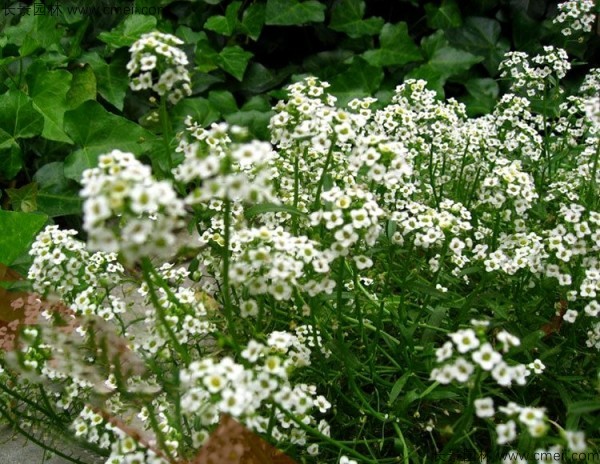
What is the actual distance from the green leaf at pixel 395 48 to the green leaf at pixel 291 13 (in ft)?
0.97

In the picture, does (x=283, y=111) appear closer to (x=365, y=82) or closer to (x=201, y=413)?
(x=201, y=413)

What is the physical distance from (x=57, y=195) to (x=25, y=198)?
0.39ft

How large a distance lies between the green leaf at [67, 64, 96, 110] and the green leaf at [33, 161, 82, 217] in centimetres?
33

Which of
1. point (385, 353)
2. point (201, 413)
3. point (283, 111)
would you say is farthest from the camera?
point (385, 353)

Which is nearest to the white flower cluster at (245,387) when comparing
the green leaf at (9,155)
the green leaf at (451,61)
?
the green leaf at (9,155)

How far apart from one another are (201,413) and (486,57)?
284cm

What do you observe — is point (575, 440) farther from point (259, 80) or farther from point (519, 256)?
point (259, 80)

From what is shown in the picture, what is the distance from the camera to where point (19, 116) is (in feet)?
9.45

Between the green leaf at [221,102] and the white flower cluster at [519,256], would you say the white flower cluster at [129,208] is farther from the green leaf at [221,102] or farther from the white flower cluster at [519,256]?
the green leaf at [221,102]

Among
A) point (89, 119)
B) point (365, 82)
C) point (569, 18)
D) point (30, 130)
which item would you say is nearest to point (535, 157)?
point (569, 18)

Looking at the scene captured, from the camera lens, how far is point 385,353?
1.84 meters

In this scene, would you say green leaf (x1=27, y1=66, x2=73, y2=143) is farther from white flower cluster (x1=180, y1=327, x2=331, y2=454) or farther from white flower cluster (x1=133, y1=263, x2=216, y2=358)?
white flower cluster (x1=180, y1=327, x2=331, y2=454)

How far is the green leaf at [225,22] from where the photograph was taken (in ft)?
11.3

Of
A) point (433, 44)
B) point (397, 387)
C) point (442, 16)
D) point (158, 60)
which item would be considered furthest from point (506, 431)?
point (442, 16)
